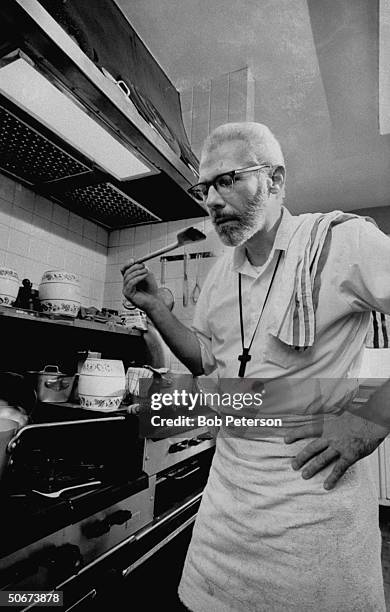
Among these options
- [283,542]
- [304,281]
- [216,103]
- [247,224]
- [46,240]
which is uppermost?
[216,103]

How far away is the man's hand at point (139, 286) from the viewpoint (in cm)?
105

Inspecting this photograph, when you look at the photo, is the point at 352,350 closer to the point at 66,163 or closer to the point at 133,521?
the point at 133,521

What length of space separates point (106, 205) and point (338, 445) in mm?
1589

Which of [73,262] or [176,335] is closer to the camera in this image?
[176,335]

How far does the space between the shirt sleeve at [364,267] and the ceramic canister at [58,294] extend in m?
0.93

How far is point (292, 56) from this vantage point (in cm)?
195

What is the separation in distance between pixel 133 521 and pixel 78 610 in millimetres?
269

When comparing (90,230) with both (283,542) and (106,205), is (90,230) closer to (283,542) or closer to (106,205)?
(106,205)

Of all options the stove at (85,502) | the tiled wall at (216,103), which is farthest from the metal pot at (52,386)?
the tiled wall at (216,103)

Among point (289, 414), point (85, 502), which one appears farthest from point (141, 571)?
point (289, 414)

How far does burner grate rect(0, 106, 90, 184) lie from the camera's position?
1.23 meters

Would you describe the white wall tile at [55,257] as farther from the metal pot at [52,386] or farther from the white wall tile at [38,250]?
the metal pot at [52,386]

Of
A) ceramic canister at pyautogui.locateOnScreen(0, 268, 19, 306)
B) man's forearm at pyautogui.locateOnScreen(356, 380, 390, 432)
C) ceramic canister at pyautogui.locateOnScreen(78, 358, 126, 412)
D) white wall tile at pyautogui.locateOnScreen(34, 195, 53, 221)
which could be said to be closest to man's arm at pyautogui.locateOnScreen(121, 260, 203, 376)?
ceramic canister at pyautogui.locateOnScreen(78, 358, 126, 412)

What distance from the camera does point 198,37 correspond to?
1.86 m
